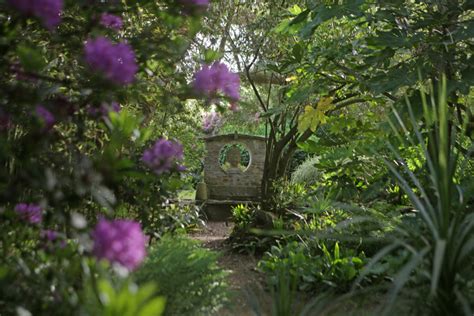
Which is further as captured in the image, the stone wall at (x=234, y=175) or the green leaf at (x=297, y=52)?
the stone wall at (x=234, y=175)

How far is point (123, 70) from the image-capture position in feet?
3.41

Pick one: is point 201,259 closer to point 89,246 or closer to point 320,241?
point 89,246

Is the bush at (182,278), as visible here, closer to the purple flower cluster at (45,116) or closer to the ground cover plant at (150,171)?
the ground cover plant at (150,171)

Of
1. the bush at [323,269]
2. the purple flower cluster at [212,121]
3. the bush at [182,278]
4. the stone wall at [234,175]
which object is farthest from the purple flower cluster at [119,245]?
the purple flower cluster at [212,121]

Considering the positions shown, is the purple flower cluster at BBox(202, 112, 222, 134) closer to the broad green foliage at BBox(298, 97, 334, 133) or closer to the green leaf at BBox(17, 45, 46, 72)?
the broad green foliage at BBox(298, 97, 334, 133)

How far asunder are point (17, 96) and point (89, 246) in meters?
0.39

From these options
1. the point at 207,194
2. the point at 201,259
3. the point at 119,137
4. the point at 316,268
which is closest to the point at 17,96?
the point at 119,137

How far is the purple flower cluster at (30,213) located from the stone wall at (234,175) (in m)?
8.05

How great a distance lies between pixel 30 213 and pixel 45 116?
14.1 inches

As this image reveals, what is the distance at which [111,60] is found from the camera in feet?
3.37

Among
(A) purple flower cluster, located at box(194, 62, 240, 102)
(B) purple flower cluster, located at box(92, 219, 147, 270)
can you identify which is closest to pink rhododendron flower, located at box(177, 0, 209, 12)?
(A) purple flower cluster, located at box(194, 62, 240, 102)

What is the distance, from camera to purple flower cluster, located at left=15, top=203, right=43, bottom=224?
1285mm

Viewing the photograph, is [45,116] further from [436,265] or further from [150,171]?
[436,265]

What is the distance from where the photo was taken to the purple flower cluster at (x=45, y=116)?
1049 mm
